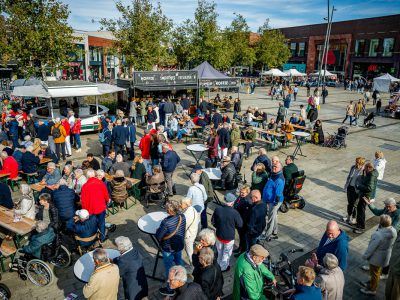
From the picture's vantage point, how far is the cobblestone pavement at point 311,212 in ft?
18.2

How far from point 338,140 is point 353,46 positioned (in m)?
47.9

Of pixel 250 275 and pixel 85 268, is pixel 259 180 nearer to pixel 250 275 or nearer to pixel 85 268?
pixel 250 275

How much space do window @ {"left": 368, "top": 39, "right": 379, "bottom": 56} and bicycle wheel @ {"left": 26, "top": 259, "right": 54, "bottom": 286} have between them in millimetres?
58030

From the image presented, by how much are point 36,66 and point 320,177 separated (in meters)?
17.6

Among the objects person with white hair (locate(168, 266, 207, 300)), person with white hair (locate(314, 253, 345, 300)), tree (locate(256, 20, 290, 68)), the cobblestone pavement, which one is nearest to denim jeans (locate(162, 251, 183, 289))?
the cobblestone pavement

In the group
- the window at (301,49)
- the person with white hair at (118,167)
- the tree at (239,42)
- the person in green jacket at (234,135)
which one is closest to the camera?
the person with white hair at (118,167)

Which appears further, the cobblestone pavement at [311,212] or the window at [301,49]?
the window at [301,49]

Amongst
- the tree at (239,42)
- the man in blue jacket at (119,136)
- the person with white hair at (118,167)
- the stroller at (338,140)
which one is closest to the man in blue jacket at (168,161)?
the person with white hair at (118,167)

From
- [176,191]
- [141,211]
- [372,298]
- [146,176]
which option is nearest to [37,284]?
[141,211]

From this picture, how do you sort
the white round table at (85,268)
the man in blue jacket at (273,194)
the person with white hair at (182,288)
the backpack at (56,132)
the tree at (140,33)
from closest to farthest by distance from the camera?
1. the person with white hair at (182,288)
2. the white round table at (85,268)
3. the man in blue jacket at (273,194)
4. the backpack at (56,132)
5. the tree at (140,33)

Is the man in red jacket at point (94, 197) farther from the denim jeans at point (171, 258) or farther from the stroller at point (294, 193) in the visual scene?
the stroller at point (294, 193)

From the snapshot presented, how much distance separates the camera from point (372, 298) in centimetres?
525

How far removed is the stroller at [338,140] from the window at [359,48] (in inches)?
1831

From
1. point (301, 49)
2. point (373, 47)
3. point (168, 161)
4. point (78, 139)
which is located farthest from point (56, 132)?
point (301, 49)
